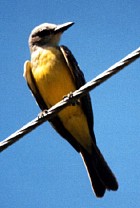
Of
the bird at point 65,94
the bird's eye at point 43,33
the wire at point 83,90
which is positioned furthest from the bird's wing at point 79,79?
the wire at point 83,90

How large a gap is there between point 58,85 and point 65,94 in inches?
6.5

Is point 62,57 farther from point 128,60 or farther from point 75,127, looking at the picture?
point 128,60

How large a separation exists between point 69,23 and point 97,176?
2.32 meters

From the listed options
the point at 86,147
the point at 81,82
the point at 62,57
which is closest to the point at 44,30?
the point at 62,57

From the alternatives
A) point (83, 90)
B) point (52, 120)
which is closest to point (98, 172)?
point (52, 120)

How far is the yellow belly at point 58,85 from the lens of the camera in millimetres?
7688

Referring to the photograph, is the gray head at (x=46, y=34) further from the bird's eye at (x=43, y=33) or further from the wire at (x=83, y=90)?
the wire at (x=83, y=90)

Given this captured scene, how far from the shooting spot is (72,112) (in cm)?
795

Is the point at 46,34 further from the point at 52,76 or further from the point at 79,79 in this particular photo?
the point at 79,79

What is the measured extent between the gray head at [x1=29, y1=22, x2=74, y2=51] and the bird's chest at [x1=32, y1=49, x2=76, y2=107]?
16.3 inches

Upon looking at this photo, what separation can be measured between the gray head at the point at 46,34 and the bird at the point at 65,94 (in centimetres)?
3

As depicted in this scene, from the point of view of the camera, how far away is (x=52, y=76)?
770cm

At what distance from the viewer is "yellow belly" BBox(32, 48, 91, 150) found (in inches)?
303

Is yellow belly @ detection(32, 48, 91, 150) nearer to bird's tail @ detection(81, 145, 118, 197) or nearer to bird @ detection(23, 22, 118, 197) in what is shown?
bird @ detection(23, 22, 118, 197)
